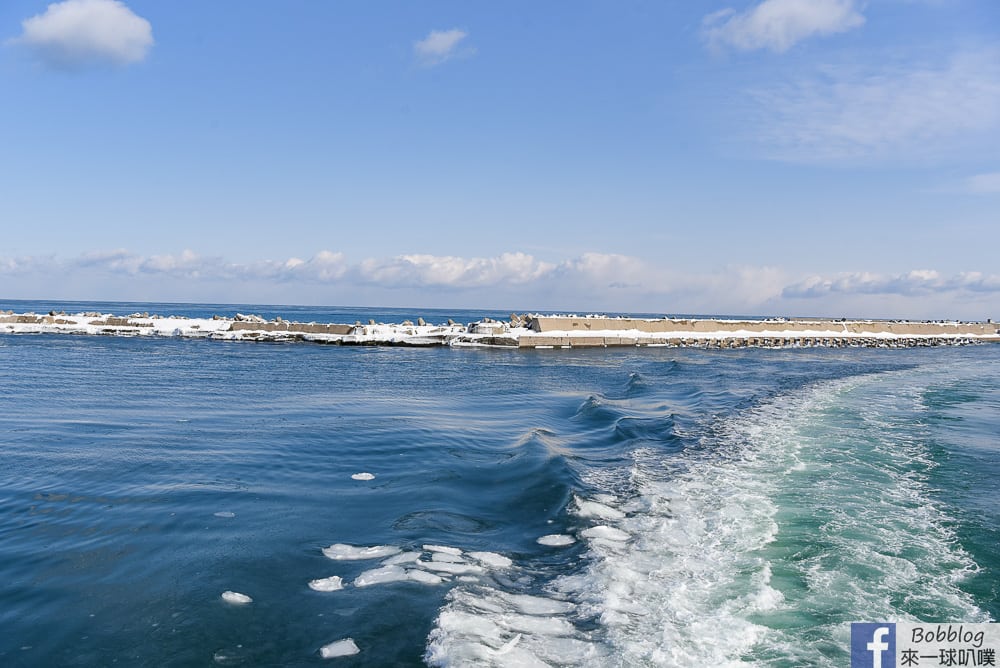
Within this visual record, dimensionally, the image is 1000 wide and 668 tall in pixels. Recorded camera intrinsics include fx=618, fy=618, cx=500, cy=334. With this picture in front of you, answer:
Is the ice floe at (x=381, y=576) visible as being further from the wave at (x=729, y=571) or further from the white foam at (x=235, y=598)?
the white foam at (x=235, y=598)

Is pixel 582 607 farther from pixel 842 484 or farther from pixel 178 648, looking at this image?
pixel 842 484

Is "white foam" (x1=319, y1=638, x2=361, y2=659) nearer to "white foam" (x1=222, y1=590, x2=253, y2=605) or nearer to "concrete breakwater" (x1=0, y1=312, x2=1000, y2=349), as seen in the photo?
"white foam" (x1=222, y1=590, x2=253, y2=605)

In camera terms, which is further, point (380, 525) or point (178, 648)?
point (380, 525)

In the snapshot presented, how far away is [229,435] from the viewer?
49.3 feet

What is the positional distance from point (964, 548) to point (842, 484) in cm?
322

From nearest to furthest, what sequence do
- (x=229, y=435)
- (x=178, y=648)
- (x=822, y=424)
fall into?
(x=178, y=648) < (x=229, y=435) < (x=822, y=424)

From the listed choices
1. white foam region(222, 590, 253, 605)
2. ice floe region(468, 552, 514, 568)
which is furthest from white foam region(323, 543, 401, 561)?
white foam region(222, 590, 253, 605)

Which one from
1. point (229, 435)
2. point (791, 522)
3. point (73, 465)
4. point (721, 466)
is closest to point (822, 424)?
point (721, 466)

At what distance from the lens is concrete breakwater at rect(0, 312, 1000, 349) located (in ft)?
168

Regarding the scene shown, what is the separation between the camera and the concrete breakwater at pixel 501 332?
51.1m

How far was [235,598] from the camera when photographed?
6594 millimetres

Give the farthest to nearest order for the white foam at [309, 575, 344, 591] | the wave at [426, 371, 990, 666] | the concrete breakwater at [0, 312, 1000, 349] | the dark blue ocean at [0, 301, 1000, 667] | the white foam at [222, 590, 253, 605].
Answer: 1. the concrete breakwater at [0, 312, 1000, 349]
2. the white foam at [309, 575, 344, 591]
3. the white foam at [222, 590, 253, 605]
4. the dark blue ocean at [0, 301, 1000, 667]
5. the wave at [426, 371, 990, 666]

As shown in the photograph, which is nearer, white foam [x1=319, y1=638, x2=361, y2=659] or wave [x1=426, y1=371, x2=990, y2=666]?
white foam [x1=319, y1=638, x2=361, y2=659]

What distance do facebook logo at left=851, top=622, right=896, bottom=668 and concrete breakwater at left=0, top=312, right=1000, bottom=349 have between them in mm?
43557
